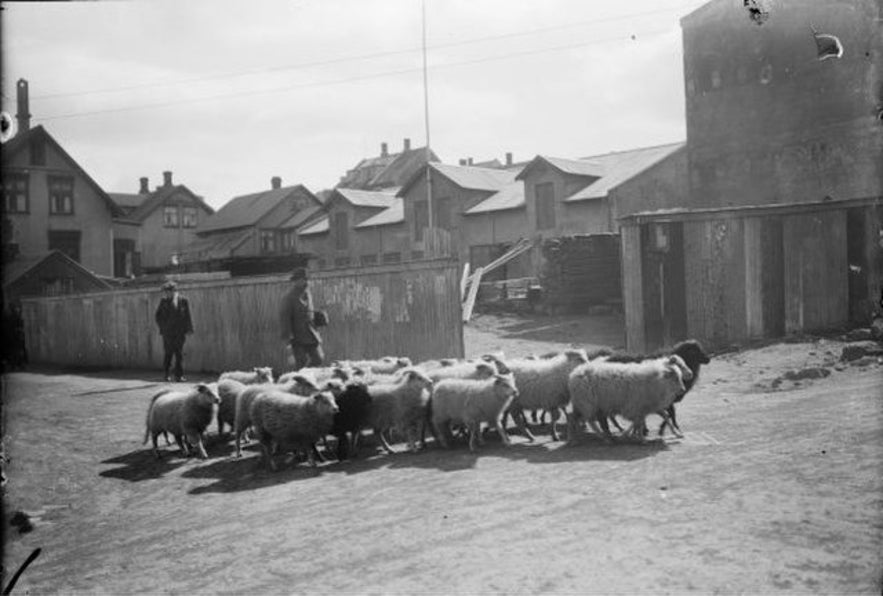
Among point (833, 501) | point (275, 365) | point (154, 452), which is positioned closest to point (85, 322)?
point (275, 365)

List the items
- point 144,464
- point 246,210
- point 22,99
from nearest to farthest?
point 22,99, point 144,464, point 246,210

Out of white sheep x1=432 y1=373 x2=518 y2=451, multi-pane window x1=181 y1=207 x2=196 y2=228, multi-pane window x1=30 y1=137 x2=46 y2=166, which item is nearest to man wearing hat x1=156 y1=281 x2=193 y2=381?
white sheep x1=432 y1=373 x2=518 y2=451

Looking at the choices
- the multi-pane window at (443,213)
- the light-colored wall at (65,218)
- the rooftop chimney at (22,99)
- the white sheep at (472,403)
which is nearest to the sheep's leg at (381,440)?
the white sheep at (472,403)

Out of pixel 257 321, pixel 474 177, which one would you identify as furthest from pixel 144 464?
pixel 474 177

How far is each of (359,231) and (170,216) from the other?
71.9 ft

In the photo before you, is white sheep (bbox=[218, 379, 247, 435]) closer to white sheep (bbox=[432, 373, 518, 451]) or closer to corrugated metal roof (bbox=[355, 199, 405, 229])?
white sheep (bbox=[432, 373, 518, 451])

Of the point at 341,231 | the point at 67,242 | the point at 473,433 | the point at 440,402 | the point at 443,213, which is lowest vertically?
the point at 473,433

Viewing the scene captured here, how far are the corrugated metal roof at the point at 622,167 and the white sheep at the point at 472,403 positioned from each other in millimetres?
28858

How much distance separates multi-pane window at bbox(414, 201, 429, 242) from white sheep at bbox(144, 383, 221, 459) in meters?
34.7

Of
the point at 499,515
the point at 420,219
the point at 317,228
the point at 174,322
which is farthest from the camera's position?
the point at 317,228

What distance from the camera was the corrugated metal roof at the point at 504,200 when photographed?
41219 mm

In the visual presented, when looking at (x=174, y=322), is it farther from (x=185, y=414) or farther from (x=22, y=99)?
(x=22, y=99)

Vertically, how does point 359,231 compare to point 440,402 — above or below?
above

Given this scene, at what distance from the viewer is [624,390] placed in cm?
874
